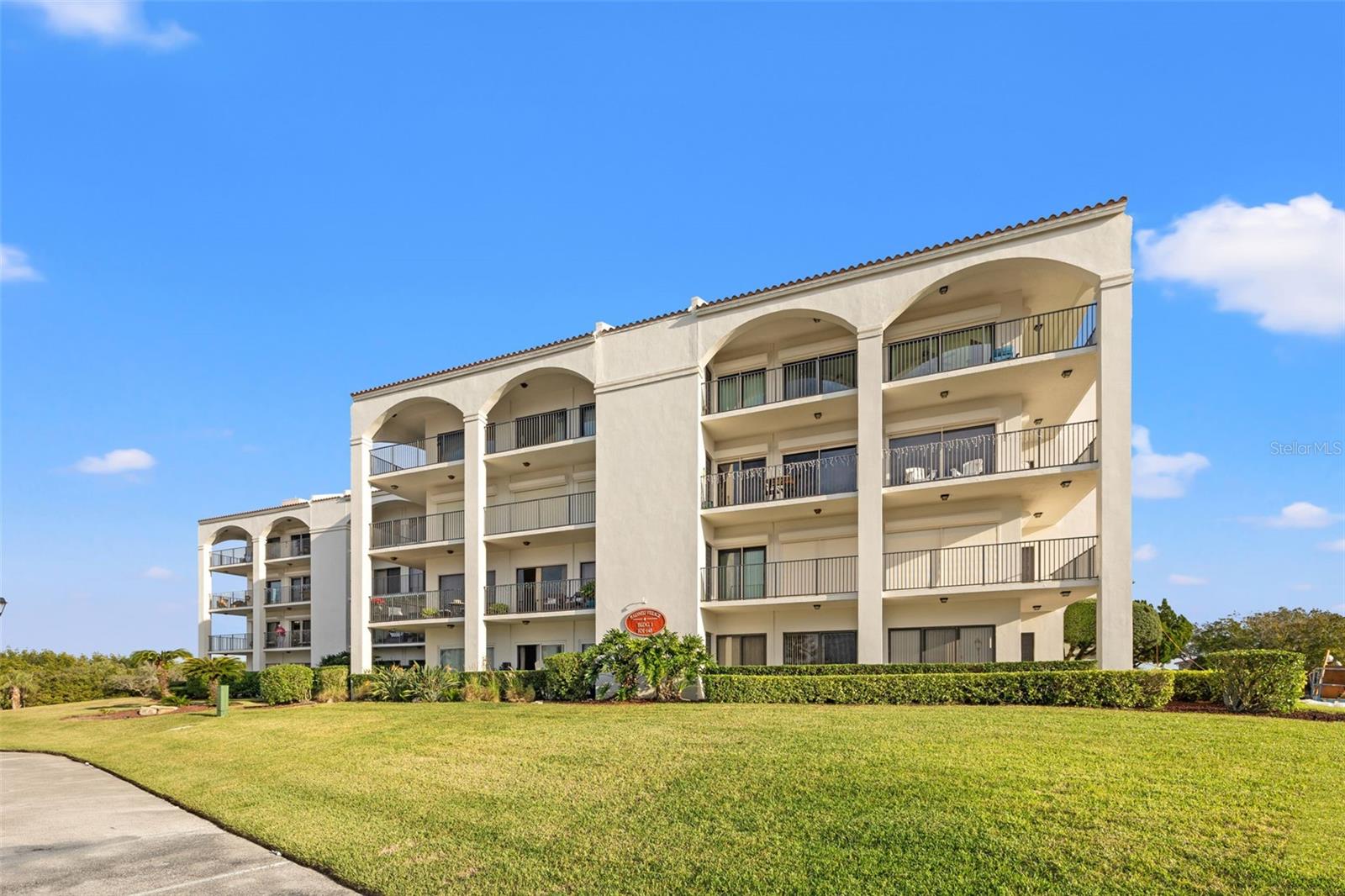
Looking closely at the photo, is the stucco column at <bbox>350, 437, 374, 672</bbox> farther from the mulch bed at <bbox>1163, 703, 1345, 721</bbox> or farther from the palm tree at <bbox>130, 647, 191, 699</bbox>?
the mulch bed at <bbox>1163, 703, 1345, 721</bbox>

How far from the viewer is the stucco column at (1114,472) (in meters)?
19.4

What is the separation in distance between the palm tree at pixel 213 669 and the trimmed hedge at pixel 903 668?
60.8 feet

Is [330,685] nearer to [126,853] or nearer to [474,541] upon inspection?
[474,541]

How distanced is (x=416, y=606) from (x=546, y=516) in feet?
20.9

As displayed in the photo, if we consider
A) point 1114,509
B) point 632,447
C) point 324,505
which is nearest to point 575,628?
point 632,447

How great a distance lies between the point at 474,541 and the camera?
97.9 feet

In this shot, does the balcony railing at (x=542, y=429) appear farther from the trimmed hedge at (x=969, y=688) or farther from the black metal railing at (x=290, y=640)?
the black metal railing at (x=290, y=640)

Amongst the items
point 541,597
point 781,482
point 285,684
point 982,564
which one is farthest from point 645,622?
point 285,684

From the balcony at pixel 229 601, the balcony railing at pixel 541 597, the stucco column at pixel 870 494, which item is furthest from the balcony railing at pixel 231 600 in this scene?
the stucco column at pixel 870 494

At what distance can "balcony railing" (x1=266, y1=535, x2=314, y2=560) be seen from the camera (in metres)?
47.4

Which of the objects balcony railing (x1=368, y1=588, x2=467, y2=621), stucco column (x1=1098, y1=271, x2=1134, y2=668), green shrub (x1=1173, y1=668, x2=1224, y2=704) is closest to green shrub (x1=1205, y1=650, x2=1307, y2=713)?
green shrub (x1=1173, y1=668, x2=1224, y2=704)

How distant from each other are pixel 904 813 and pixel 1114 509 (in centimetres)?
1323

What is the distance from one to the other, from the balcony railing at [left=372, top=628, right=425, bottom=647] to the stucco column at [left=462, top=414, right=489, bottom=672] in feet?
29.7

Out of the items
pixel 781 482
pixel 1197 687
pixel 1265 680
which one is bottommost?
pixel 1197 687
